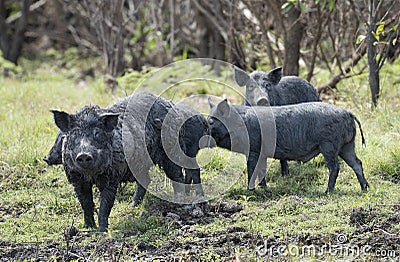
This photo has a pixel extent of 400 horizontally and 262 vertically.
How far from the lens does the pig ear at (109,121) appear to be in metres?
5.80

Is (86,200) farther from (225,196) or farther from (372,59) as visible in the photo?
(372,59)

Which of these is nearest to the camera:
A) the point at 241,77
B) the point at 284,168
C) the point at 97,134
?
the point at 97,134

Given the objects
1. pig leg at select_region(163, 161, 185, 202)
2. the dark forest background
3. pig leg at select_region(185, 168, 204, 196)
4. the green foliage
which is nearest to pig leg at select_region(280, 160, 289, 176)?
pig leg at select_region(185, 168, 204, 196)

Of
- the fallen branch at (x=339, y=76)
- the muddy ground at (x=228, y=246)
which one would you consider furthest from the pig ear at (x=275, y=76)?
the muddy ground at (x=228, y=246)

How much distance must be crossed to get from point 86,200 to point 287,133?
2.23 m

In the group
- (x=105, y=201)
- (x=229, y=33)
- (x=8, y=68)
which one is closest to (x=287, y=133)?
(x=105, y=201)

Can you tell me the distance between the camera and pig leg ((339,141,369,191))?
22.5 feet

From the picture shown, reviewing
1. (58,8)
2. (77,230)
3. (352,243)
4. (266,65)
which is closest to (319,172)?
(352,243)

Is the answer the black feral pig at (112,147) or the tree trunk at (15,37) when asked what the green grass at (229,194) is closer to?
the black feral pig at (112,147)

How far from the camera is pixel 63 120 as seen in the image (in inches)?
231

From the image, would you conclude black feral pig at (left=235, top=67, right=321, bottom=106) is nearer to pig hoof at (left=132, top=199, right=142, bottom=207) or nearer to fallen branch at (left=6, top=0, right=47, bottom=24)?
pig hoof at (left=132, top=199, right=142, bottom=207)

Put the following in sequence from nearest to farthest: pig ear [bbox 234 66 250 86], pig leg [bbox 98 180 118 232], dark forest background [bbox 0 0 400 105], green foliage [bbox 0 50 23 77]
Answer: pig leg [bbox 98 180 118 232], pig ear [bbox 234 66 250 86], dark forest background [bbox 0 0 400 105], green foliage [bbox 0 50 23 77]

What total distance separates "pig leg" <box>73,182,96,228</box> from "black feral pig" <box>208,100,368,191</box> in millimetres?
1593

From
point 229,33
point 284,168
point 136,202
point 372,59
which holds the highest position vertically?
point 229,33
